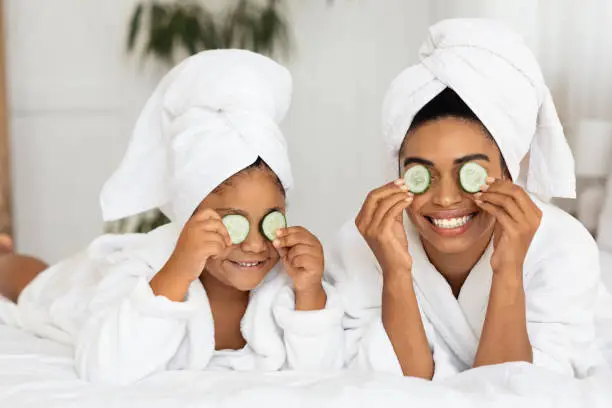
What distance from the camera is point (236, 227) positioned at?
136 centimetres

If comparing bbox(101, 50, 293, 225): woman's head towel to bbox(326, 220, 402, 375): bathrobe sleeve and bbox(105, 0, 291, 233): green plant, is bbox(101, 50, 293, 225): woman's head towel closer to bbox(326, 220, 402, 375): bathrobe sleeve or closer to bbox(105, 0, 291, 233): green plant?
bbox(326, 220, 402, 375): bathrobe sleeve

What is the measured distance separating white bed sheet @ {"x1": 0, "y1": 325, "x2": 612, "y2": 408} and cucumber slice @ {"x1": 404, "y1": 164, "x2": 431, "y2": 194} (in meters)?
0.33

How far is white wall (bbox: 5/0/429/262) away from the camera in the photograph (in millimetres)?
2932

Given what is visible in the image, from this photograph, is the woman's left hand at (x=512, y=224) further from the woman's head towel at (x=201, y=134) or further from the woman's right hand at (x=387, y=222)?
the woman's head towel at (x=201, y=134)

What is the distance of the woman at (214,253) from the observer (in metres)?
1.30

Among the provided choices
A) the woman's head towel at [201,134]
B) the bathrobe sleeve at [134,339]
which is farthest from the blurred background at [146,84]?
the bathrobe sleeve at [134,339]

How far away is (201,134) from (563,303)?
69cm

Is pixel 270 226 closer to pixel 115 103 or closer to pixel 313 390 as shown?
pixel 313 390

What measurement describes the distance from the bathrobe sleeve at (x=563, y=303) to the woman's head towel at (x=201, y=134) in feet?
1.63

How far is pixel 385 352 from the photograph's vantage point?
4.31 ft

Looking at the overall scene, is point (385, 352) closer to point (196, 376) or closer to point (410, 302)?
point (410, 302)

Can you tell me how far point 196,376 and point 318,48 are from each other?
6.46 ft

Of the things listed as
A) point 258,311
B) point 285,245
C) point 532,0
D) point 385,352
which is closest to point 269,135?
point 285,245

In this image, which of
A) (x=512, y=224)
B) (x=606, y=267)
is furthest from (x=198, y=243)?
(x=606, y=267)
